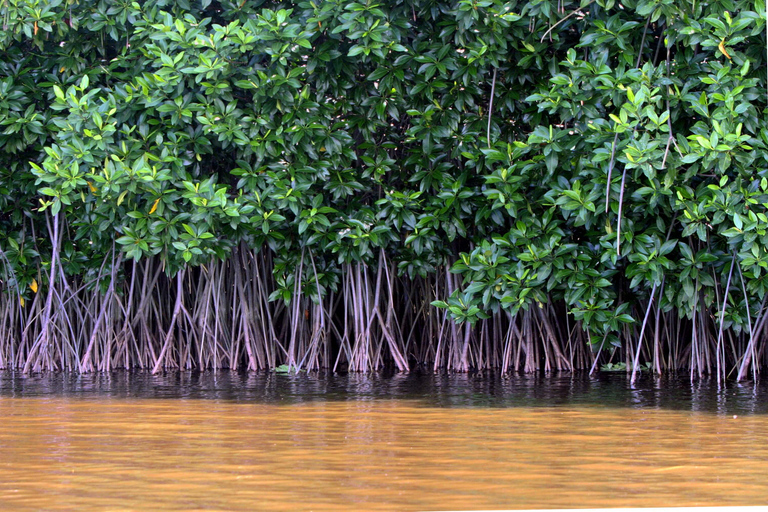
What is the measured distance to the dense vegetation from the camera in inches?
206

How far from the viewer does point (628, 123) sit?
511 cm

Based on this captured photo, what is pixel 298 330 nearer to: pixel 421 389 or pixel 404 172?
pixel 404 172

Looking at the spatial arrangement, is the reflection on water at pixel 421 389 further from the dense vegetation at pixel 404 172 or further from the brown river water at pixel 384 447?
the dense vegetation at pixel 404 172

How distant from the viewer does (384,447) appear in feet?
10.9

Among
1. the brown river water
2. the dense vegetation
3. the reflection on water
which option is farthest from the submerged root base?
the brown river water

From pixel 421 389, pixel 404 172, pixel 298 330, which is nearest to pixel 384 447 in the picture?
pixel 421 389

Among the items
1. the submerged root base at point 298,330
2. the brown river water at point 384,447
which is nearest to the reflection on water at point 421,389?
the brown river water at point 384,447

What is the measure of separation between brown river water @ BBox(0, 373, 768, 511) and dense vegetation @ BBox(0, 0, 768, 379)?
0.85 m

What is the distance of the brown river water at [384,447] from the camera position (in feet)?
8.29

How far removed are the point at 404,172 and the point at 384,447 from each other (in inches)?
130

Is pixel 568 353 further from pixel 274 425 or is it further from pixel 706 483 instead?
pixel 706 483

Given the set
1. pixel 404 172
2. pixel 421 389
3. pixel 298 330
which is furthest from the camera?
pixel 298 330

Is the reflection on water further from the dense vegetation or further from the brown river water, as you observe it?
the dense vegetation

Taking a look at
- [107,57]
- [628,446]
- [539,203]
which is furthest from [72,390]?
[628,446]
